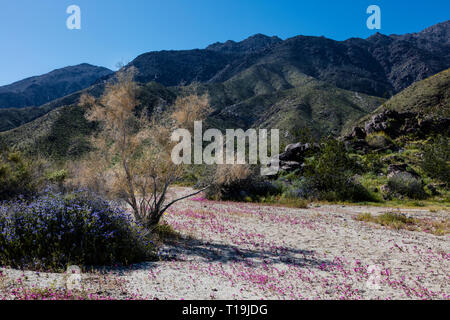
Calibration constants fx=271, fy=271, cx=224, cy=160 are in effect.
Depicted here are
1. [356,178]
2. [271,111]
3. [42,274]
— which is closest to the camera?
[42,274]

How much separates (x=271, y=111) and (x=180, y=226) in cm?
6315

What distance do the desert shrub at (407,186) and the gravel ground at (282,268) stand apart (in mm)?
9378

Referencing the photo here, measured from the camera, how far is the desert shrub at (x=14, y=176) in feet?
36.6

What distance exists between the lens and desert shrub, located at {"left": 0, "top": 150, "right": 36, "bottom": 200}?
1114 cm

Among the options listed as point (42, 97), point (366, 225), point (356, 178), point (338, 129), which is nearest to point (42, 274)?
point (366, 225)

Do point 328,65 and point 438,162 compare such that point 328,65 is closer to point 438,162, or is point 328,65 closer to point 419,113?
point 419,113

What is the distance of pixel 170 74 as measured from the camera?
181375 millimetres

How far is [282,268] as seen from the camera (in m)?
5.47

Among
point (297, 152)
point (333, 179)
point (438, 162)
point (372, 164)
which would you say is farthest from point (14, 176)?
point (438, 162)

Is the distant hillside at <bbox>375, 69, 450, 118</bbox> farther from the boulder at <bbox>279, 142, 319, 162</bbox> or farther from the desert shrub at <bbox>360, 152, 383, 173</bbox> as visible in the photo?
the boulder at <bbox>279, 142, 319, 162</bbox>

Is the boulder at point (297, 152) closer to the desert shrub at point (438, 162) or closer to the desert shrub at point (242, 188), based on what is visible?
the desert shrub at point (242, 188)

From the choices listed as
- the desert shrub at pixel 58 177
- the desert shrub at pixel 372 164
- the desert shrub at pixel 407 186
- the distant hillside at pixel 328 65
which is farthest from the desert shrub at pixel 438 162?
the distant hillside at pixel 328 65

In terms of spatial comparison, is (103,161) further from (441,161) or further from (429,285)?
(441,161)

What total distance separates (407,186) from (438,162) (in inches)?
129
